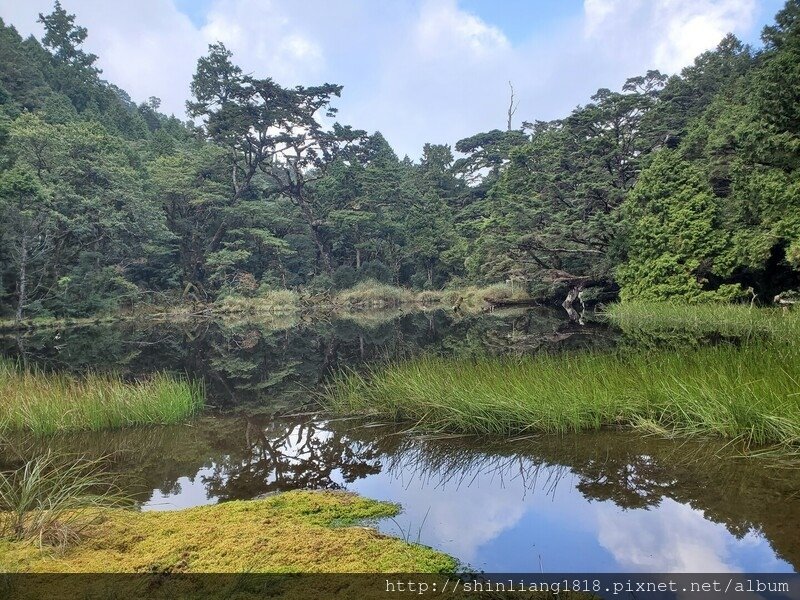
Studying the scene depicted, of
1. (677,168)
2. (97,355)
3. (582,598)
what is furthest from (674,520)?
(677,168)

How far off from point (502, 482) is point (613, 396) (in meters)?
1.59

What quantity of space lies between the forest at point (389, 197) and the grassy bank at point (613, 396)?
7.48m

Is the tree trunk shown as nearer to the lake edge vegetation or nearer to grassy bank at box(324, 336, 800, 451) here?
the lake edge vegetation

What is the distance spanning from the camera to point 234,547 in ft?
8.98

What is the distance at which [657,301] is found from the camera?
1563 centimetres

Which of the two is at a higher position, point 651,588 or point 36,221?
point 36,221

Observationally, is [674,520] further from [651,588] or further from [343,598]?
[343,598]

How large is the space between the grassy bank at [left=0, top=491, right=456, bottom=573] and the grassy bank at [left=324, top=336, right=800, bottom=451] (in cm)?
205

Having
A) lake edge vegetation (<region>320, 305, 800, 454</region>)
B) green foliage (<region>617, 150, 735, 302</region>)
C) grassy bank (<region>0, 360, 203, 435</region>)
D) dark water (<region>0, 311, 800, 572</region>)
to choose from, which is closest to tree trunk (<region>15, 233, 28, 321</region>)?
grassy bank (<region>0, 360, 203, 435</region>)

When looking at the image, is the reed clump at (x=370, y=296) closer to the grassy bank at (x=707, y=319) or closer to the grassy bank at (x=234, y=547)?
the grassy bank at (x=707, y=319)

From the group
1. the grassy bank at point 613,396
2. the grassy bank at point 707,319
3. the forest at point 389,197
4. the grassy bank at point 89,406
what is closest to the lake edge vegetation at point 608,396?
the grassy bank at point 613,396

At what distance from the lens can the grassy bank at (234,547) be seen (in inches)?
101

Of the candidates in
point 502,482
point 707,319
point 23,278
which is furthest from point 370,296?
point 502,482

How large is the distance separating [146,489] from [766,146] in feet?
42.4
